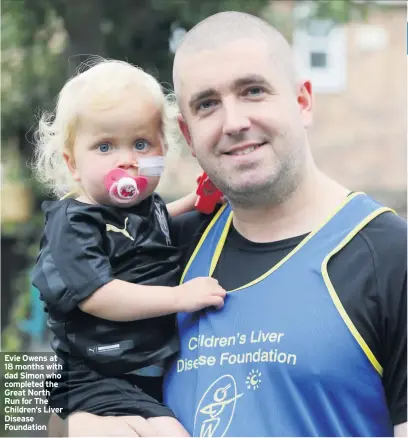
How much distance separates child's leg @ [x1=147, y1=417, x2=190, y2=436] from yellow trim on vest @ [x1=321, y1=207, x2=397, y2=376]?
0.52 metres

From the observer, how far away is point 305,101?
2.12 m

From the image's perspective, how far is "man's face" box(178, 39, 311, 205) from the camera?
1.96 meters

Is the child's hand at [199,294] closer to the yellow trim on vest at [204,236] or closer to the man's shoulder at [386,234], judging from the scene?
the yellow trim on vest at [204,236]

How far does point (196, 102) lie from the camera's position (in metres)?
2.04

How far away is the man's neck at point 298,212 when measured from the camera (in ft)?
6.57

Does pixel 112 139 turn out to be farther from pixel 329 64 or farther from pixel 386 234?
pixel 329 64

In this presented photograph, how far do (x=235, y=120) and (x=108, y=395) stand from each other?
79 centimetres

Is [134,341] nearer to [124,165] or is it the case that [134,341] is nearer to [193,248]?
[193,248]

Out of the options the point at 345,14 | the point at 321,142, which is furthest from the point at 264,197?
the point at 321,142

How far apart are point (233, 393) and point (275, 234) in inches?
16.6

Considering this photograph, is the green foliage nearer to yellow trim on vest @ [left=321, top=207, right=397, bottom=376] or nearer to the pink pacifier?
the pink pacifier

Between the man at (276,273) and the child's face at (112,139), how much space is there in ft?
0.35

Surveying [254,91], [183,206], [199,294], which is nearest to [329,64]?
[183,206]

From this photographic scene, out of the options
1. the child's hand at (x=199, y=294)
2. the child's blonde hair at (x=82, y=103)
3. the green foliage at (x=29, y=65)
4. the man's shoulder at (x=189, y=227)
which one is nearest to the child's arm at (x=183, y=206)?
the man's shoulder at (x=189, y=227)
